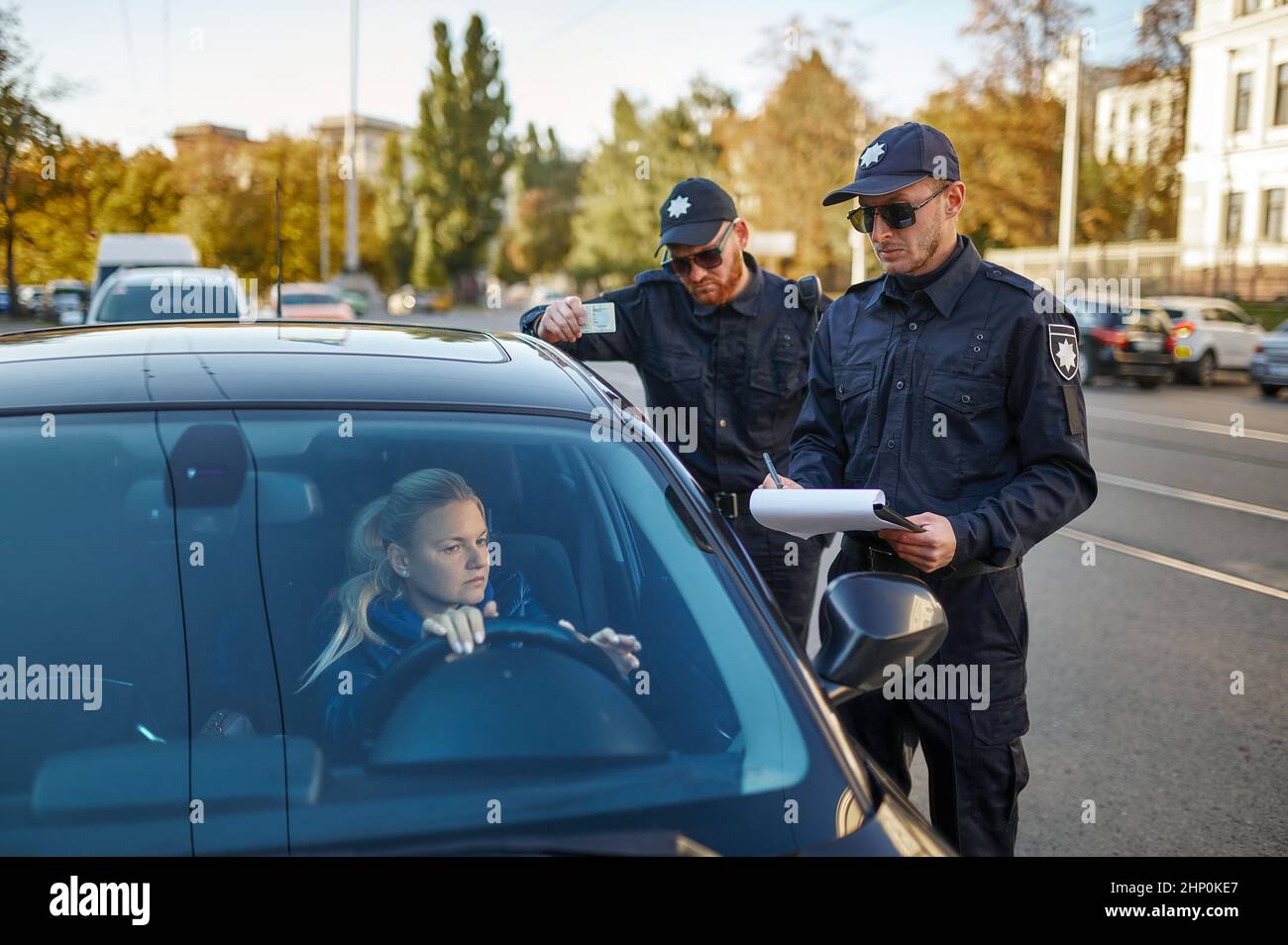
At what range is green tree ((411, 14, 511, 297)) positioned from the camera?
82.5 meters

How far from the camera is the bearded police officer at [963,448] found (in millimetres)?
2807

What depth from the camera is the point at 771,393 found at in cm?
420

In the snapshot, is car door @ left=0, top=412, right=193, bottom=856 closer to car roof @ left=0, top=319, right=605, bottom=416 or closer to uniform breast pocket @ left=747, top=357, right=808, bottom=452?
car roof @ left=0, top=319, right=605, bottom=416

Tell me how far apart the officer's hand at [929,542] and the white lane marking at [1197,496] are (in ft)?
23.9

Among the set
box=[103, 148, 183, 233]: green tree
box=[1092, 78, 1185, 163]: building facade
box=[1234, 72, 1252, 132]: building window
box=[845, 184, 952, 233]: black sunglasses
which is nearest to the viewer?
box=[845, 184, 952, 233]: black sunglasses

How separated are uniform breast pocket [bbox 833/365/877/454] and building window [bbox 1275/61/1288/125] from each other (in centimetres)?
4675

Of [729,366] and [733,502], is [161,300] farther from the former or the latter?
[733,502]

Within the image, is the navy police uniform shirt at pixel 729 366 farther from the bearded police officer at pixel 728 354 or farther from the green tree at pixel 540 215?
the green tree at pixel 540 215

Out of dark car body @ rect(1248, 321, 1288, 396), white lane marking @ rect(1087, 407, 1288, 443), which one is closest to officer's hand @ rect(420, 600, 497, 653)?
white lane marking @ rect(1087, 407, 1288, 443)

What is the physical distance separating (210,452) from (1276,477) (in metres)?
11.5

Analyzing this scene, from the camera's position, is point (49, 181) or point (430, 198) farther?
point (430, 198)

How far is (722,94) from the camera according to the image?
71.1 metres
